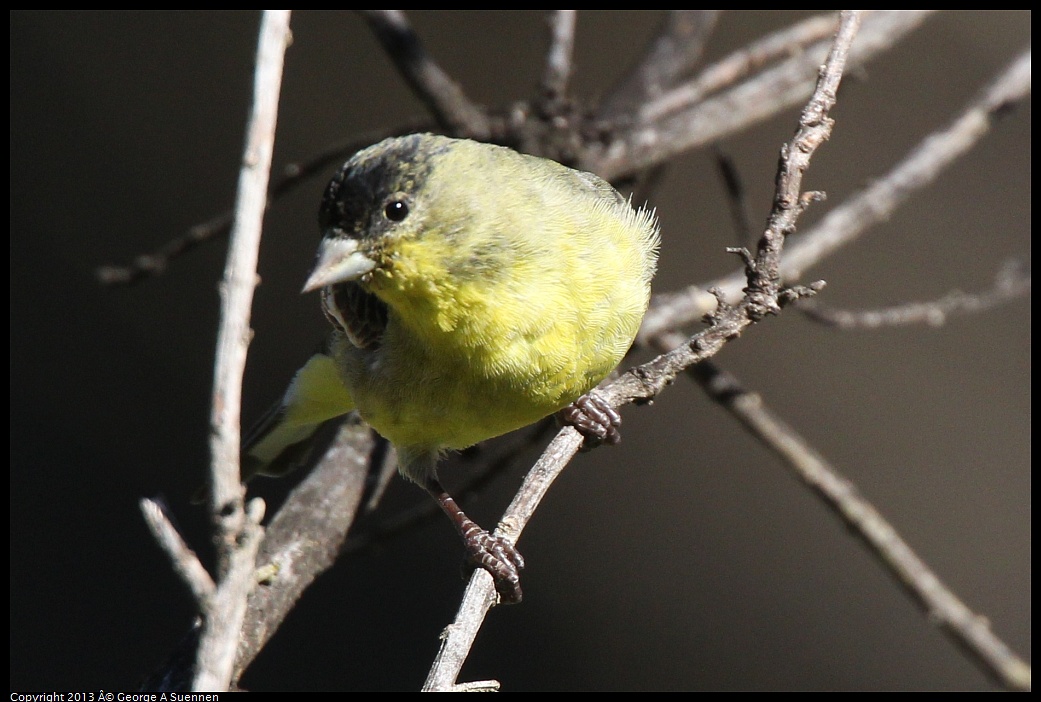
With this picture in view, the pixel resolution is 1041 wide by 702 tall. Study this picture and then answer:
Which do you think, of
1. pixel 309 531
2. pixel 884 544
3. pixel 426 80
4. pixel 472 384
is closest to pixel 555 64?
pixel 426 80

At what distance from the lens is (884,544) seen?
12.2 feet

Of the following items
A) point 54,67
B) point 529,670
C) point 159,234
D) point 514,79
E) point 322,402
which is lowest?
point 529,670

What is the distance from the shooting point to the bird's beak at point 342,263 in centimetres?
264

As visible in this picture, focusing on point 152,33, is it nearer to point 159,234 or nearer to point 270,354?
point 159,234

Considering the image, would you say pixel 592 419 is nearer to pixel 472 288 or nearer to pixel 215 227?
pixel 472 288

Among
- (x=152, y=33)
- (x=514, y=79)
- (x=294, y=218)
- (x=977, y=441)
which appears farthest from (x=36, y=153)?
(x=977, y=441)

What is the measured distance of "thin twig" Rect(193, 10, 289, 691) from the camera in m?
1.34

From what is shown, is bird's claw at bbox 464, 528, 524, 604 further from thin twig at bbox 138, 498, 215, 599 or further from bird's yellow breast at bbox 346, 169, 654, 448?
thin twig at bbox 138, 498, 215, 599

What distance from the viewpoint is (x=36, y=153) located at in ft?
17.9

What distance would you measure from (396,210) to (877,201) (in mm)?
2157

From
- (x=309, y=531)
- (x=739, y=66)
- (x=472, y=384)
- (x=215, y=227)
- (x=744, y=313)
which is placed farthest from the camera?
(x=739, y=66)

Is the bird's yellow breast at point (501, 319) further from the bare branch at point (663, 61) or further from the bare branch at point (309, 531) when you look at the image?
the bare branch at point (663, 61)

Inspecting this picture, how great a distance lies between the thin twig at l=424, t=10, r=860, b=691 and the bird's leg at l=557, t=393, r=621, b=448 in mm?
367
